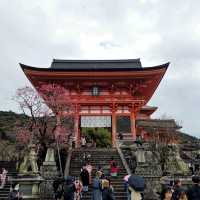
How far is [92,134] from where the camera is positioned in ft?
124

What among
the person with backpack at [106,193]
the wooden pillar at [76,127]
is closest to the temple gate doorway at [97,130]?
the wooden pillar at [76,127]

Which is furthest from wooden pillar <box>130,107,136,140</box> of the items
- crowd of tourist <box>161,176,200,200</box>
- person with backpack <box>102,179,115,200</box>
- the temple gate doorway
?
crowd of tourist <box>161,176,200,200</box>

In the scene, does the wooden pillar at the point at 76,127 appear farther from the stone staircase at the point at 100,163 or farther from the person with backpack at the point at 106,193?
the person with backpack at the point at 106,193

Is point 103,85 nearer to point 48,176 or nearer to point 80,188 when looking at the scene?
point 48,176

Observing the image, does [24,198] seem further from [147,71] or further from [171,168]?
[147,71]

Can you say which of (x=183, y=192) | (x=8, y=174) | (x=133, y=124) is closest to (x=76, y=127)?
(x=133, y=124)

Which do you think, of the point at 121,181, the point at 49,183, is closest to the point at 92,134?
the point at 121,181

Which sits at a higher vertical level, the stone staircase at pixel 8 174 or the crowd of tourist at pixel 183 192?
the stone staircase at pixel 8 174

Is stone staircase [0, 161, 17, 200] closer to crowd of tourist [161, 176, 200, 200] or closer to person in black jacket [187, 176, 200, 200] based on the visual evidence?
crowd of tourist [161, 176, 200, 200]

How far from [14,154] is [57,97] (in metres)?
5.99

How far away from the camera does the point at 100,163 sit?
79.8 feet

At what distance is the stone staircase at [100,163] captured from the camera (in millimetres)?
18688

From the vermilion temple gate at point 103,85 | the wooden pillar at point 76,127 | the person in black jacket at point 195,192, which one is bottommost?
the person in black jacket at point 195,192

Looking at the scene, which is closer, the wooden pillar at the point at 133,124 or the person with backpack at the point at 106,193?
the person with backpack at the point at 106,193
